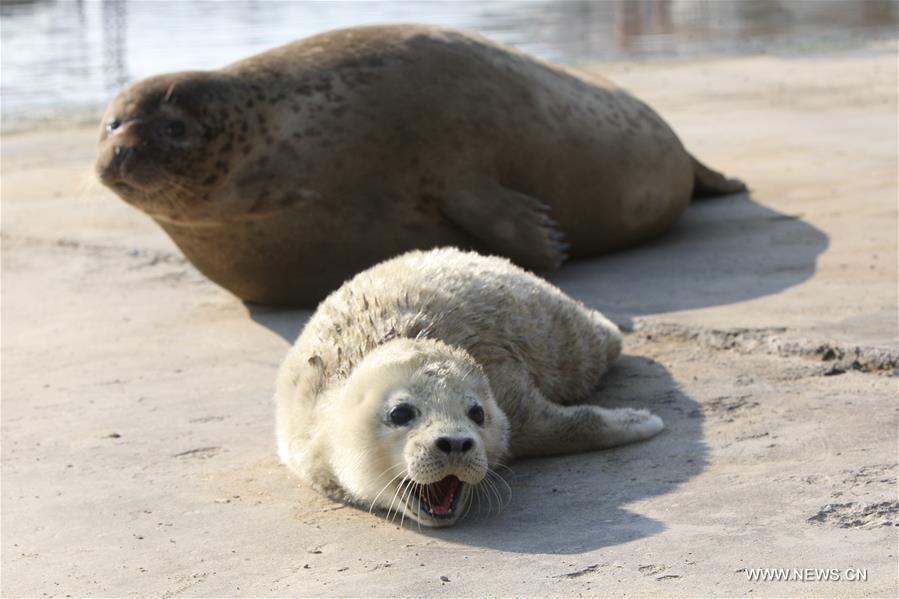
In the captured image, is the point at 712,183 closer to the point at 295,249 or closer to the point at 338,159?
the point at 338,159

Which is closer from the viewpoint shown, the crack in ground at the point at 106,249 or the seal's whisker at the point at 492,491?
the seal's whisker at the point at 492,491

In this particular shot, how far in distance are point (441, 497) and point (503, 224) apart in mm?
2798

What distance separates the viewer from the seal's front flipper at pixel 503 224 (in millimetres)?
6465

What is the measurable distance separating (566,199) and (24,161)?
533 centimetres

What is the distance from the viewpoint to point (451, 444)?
358cm

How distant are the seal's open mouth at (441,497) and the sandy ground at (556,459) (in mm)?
56

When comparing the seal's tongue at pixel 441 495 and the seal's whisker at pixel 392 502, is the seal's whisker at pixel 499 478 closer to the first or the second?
the seal's tongue at pixel 441 495

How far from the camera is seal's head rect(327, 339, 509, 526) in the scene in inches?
142

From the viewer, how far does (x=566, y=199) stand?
6957 mm

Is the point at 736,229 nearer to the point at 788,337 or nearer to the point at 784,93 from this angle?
the point at 788,337

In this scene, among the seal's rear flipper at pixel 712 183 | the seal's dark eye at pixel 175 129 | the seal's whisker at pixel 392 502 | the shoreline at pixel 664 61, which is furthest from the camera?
the shoreline at pixel 664 61

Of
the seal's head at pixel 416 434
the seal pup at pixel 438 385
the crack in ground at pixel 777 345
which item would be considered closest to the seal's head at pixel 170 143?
the seal pup at pixel 438 385

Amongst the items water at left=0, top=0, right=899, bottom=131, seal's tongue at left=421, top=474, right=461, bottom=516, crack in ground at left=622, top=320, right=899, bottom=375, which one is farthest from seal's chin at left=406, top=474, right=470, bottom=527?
water at left=0, top=0, right=899, bottom=131

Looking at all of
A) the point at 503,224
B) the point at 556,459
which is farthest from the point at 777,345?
the point at 503,224
